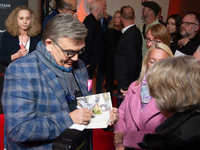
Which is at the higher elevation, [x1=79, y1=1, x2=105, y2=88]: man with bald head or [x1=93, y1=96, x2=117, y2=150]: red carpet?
[x1=79, y1=1, x2=105, y2=88]: man with bald head

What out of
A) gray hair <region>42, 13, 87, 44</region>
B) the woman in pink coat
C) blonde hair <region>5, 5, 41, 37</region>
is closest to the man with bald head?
blonde hair <region>5, 5, 41, 37</region>

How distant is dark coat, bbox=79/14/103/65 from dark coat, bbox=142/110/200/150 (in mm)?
2884

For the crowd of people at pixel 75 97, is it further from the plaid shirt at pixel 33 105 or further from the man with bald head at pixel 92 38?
the man with bald head at pixel 92 38

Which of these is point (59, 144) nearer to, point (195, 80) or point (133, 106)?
point (195, 80)

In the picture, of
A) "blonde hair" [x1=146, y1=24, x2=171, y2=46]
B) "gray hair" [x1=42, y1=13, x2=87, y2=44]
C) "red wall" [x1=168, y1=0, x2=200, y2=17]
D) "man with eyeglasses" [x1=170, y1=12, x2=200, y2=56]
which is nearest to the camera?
"gray hair" [x1=42, y1=13, x2=87, y2=44]

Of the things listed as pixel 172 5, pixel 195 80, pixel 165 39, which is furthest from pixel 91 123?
pixel 172 5

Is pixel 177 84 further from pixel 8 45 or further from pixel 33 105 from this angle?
pixel 8 45

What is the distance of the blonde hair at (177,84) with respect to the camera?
996mm

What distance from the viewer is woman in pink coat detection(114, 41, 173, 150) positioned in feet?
4.99

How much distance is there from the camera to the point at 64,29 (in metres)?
1.26

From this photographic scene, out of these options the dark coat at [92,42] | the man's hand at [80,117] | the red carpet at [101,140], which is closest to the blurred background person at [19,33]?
the dark coat at [92,42]

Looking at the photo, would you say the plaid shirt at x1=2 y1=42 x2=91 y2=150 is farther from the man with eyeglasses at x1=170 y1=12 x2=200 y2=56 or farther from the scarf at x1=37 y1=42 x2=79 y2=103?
the man with eyeglasses at x1=170 y1=12 x2=200 y2=56

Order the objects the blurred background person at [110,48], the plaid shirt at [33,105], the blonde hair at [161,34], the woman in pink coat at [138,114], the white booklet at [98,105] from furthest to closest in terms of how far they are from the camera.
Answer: the blurred background person at [110,48] < the blonde hair at [161,34] < the woman in pink coat at [138,114] < the white booklet at [98,105] < the plaid shirt at [33,105]

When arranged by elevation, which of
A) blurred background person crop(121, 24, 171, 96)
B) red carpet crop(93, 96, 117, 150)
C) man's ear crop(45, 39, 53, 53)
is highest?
blurred background person crop(121, 24, 171, 96)
